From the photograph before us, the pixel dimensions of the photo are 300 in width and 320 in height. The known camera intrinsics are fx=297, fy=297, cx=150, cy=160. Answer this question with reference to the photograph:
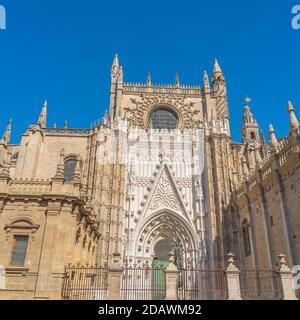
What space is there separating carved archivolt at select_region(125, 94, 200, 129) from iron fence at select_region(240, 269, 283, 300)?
15.2 m

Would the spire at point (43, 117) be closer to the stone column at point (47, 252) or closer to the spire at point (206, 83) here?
the stone column at point (47, 252)

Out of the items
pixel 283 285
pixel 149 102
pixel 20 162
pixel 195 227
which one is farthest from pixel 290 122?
pixel 20 162

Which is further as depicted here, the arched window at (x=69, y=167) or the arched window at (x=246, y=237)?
the arched window at (x=69, y=167)

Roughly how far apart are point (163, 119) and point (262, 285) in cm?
1829

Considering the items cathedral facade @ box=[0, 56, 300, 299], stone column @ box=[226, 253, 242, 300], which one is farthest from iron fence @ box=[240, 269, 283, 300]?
cathedral facade @ box=[0, 56, 300, 299]

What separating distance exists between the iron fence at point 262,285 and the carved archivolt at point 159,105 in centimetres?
1519

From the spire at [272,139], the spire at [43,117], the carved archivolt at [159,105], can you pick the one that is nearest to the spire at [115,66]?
the carved archivolt at [159,105]

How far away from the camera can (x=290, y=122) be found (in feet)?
47.5

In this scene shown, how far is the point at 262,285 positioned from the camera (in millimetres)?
15484

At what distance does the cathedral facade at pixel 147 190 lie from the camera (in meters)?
12.7

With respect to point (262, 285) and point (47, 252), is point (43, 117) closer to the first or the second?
point (47, 252)

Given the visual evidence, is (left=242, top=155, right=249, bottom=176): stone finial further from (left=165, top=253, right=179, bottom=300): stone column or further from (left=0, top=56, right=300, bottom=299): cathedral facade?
(left=165, top=253, right=179, bottom=300): stone column

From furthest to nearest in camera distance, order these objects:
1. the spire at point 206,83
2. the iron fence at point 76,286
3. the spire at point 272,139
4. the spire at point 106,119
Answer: the spire at point 206,83, the spire at point 106,119, the spire at point 272,139, the iron fence at point 76,286

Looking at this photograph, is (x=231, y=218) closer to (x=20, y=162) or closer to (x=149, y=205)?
(x=149, y=205)
